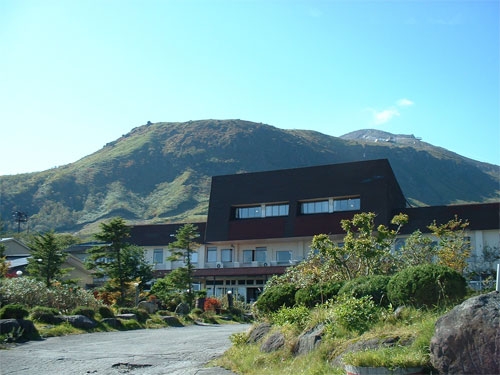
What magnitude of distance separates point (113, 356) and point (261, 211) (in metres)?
39.9

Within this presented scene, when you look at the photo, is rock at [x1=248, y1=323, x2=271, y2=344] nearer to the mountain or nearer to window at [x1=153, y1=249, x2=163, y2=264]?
window at [x1=153, y1=249, x2=163, y2=264]

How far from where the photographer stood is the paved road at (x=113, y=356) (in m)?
11.0

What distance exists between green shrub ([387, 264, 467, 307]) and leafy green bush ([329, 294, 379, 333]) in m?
0.53

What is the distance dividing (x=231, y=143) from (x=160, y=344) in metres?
177

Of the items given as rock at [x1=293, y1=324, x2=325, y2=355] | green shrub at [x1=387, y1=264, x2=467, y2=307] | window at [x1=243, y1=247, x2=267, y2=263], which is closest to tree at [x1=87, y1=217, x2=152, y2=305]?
window at [x1=243, y1=247, x2=267, y2=263]

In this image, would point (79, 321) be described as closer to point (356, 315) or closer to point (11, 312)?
point (11, 312)

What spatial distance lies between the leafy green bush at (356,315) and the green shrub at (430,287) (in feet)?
1.74

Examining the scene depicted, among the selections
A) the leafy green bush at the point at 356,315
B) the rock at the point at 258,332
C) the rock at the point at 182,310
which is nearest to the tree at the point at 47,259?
the rock at the point at 182,310

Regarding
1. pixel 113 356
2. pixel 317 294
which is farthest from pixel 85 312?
pixel 317 294

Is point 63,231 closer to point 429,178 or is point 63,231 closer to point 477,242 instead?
point 477,242

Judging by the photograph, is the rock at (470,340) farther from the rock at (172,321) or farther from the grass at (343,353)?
the rock at (172,321)

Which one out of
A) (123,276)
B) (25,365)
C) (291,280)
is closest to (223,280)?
(123,276)

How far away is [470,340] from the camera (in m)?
6.56

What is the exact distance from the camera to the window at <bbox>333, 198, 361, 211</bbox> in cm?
4803
